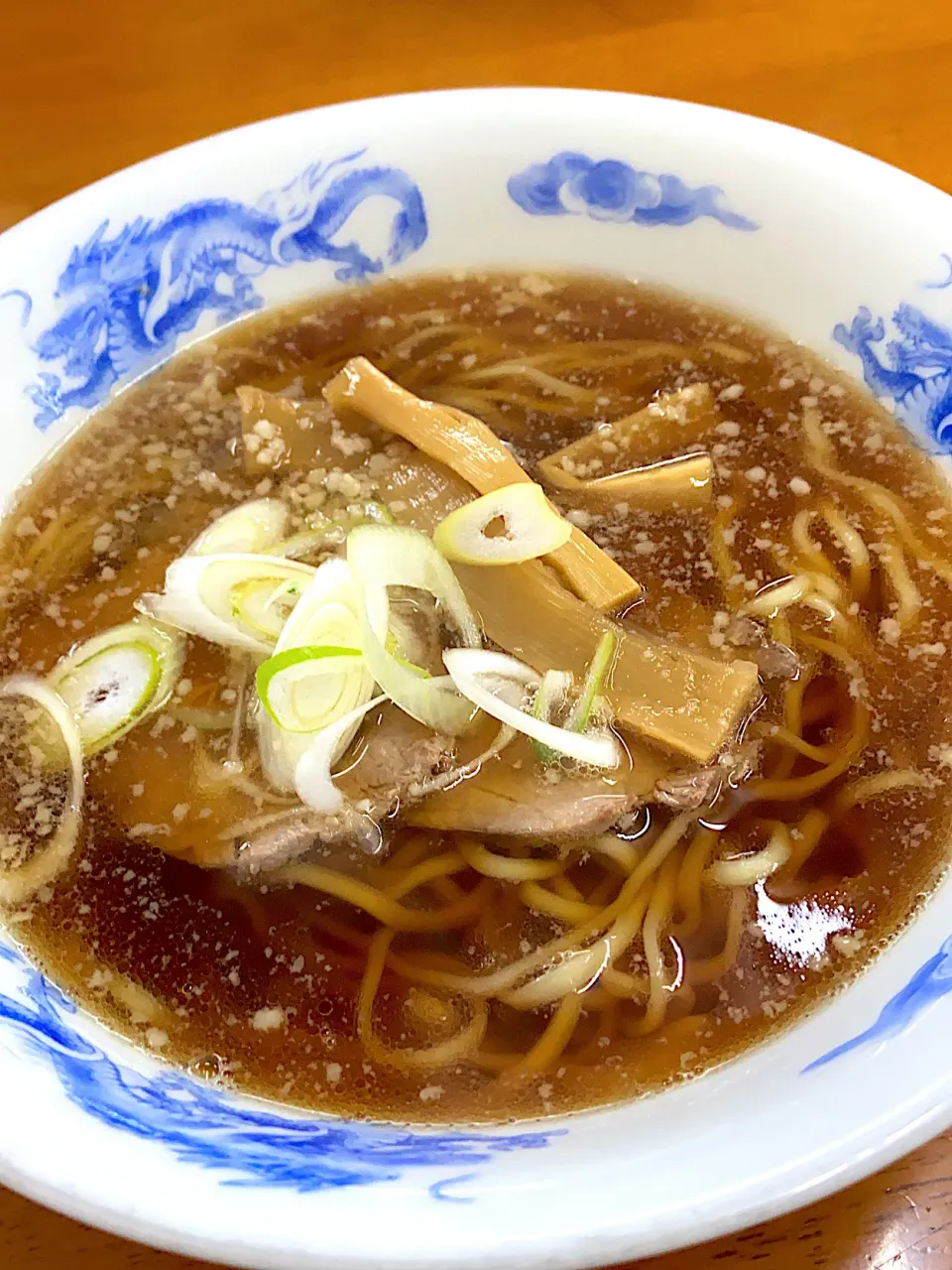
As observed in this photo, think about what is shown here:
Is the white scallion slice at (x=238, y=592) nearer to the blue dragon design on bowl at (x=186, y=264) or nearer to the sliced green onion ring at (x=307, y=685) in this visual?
the sliced green onion ring at (x=307, y=685)

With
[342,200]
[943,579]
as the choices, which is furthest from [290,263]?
[943,579]

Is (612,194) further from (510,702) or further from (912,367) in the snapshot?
(510,702)

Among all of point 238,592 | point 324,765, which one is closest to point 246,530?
point 238,592

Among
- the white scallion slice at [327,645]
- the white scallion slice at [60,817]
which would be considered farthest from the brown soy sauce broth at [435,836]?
the white scallion slice at [327,645]

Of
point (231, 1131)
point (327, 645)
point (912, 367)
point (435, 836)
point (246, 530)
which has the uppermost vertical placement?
point (912, 367)

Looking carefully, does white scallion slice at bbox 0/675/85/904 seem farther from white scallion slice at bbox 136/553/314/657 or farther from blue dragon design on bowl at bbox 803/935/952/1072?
blue dragon design on bowl at bbox 803/935/952/1072
